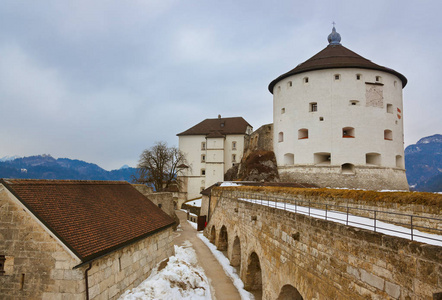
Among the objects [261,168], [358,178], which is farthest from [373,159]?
[261,168]

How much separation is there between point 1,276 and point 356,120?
31.6 metres

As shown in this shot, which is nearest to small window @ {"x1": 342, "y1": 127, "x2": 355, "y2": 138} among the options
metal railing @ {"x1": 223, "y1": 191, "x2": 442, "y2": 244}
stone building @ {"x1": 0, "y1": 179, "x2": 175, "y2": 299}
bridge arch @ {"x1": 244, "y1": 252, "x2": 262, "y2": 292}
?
metal railing @ {"x1": 223, "y1": 191, "x2": 442, "y2": 244}

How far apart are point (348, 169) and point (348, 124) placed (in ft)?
16.5

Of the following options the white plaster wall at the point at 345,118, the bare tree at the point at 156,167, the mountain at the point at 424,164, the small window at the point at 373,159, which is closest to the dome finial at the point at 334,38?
the white plaster wall at the point at 345,118

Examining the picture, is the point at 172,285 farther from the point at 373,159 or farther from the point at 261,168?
the point at 373,159

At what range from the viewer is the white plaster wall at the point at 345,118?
30.5m

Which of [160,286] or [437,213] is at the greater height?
[437,213]

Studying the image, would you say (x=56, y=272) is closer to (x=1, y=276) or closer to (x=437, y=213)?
(x=1, y=276)

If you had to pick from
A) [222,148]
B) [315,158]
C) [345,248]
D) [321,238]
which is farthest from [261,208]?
[222,148]

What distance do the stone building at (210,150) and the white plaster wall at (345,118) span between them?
2002 centimetres

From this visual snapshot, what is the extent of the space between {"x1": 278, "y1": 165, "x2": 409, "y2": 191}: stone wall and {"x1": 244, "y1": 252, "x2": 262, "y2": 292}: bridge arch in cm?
1922

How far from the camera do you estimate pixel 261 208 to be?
12.0 meters

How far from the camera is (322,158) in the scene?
32.3 metres

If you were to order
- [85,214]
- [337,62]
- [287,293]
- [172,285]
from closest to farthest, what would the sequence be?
1. [287,293]
2. [85,214]
3. [172,285]
4. [337,62]
